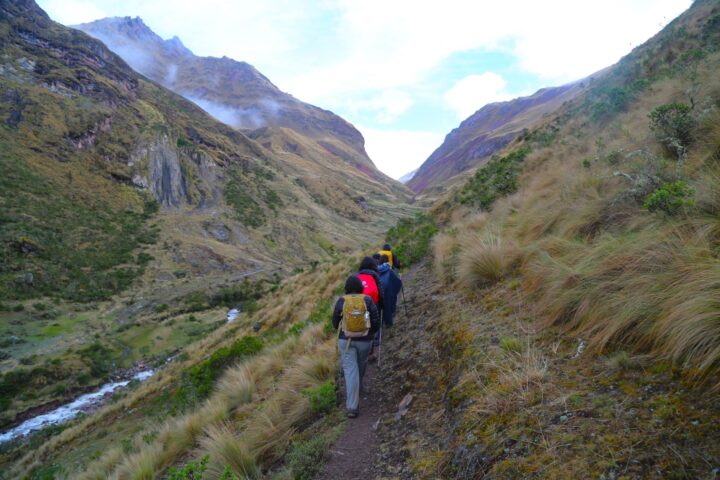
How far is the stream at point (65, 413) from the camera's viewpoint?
16.8m

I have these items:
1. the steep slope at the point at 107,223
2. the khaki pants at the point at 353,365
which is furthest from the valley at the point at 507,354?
the steep slope at the point at 107,223

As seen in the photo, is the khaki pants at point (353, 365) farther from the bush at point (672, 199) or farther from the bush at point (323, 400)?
the bush at point (672, 199)

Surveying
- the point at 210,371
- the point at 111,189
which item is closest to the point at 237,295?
the point at 210,371

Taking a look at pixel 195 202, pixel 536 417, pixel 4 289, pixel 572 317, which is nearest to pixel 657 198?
pixel 572 317

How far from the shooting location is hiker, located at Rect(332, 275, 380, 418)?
4.74 meters

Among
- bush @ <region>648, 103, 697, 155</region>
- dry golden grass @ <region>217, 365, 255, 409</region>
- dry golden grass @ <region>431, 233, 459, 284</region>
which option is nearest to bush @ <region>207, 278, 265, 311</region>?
dry golden grass @ <region>217, 365, 255, 409</region>

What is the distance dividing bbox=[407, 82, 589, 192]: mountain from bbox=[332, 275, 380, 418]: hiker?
113 meters

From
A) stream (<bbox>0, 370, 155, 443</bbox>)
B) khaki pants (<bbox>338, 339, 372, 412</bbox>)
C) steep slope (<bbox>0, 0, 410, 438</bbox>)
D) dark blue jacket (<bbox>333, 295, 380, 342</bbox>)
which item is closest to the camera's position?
khaki pants (<bbox>338, 339, 372, 412</bbox>)

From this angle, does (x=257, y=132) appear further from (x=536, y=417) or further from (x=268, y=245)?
(x=536, y=417)

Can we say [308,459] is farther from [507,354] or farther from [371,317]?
[507,354]

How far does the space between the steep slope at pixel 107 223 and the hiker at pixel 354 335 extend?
21890mm

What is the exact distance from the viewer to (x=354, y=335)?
4.84m

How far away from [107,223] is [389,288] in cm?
5144

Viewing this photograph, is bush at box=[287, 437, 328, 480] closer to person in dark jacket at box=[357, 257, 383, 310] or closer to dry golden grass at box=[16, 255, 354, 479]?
dry golden grass at box=[16, 255, 354, 479]
